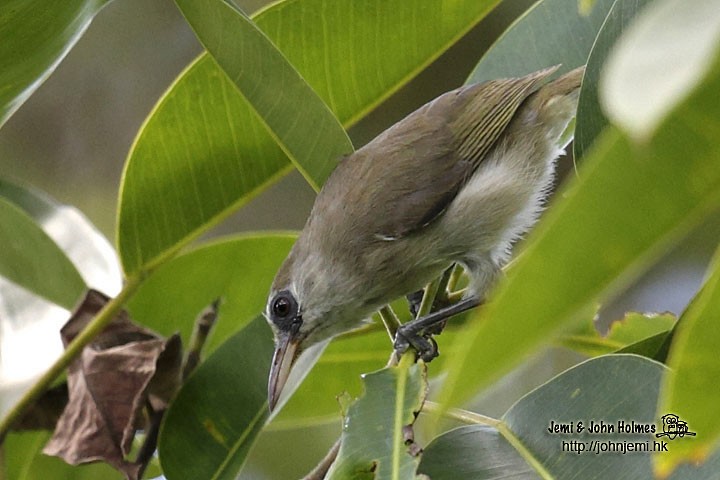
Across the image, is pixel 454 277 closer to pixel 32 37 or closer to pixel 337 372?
pixel 337 372

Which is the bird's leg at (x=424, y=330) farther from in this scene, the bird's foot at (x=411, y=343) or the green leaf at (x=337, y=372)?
the green leaf at (x=337, y=372)

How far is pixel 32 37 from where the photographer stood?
4.54ft

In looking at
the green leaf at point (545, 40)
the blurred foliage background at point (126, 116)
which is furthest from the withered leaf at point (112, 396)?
the blurred foliage background at point (126, 116)

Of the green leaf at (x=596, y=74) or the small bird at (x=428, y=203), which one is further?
the small bird at (x=428, y=203)

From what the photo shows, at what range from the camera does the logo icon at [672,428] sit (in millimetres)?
761

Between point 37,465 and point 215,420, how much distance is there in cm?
47

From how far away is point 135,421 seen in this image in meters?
1.56

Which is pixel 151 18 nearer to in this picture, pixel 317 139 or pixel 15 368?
pixel 15 368

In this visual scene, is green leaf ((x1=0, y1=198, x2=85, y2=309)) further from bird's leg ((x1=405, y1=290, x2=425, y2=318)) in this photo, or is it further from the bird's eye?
bird's leg ((x1=405, y1=290, x2=425, y2=318))

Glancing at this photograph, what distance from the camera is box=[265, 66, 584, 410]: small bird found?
6.68 feet

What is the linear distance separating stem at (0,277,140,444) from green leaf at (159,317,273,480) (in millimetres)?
184

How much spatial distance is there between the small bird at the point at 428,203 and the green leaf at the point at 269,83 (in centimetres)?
40

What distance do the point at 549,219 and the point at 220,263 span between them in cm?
127

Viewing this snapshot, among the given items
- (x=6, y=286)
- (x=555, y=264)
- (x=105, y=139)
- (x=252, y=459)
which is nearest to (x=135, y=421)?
(x=6, y=286)
